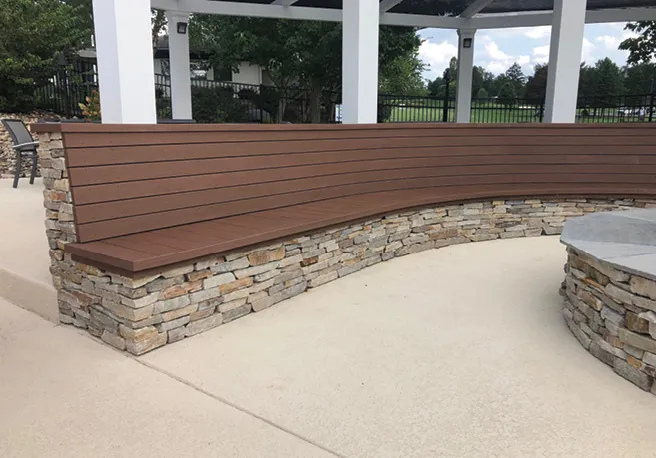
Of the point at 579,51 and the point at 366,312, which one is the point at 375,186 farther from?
the point at 579,51

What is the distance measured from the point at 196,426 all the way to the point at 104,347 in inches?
41.6

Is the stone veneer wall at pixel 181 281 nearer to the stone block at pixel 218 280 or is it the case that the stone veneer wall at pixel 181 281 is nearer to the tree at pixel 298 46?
the stone block at pixel 218 280

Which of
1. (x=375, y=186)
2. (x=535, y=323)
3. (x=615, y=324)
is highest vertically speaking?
(x=375, y=186)

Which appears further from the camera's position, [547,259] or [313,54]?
[313,54]

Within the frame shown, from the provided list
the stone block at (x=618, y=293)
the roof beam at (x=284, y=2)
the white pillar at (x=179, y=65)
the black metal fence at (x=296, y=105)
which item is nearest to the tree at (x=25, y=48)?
the black metal fence at (x=296, y=105)

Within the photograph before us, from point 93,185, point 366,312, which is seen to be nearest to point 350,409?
point 366,312

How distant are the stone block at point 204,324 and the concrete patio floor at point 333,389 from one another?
0.19ft

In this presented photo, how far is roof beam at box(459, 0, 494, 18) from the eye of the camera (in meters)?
9.48

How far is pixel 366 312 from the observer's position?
3.73 metres

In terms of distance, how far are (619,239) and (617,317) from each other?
92cm

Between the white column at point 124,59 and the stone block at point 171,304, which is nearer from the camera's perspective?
the stone block at point 171,304

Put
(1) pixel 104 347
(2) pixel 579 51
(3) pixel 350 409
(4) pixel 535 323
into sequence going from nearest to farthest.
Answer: (3) pixel 350 409 → (1) pixel 104 347 → (4) pixel 535 323 → (2) pixel 579 51

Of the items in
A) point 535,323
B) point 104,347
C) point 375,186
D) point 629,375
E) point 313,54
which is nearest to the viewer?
point 629,375

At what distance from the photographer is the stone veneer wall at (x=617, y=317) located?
2662mm
